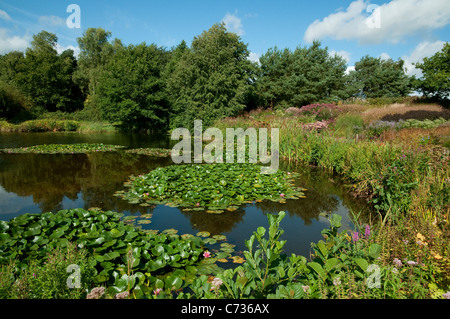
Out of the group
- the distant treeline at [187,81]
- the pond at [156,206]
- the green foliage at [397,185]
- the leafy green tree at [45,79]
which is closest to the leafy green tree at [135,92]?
the distant treeline at [187,81]

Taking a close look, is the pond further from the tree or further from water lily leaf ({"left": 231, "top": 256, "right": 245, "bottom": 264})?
the tree

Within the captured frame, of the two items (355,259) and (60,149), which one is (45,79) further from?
(355,259)

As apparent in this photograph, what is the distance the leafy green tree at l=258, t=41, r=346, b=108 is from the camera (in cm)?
2647

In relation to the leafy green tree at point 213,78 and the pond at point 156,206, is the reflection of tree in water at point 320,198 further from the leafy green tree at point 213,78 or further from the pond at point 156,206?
the leafy green tree at point 213,78

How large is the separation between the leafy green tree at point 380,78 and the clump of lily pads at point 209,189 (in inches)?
1087

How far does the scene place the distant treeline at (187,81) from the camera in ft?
71.4

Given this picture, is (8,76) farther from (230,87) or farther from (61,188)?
(61,188)

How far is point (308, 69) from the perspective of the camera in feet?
88.4

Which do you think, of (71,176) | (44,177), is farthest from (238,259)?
(44,177)

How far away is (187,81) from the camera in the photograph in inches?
884

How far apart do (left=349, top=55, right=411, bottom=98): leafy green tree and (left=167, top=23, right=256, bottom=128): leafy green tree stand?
50.6 feet

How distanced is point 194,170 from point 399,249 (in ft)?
16.3

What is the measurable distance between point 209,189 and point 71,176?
14.7ft

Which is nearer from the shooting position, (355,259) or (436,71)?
(355,259)
